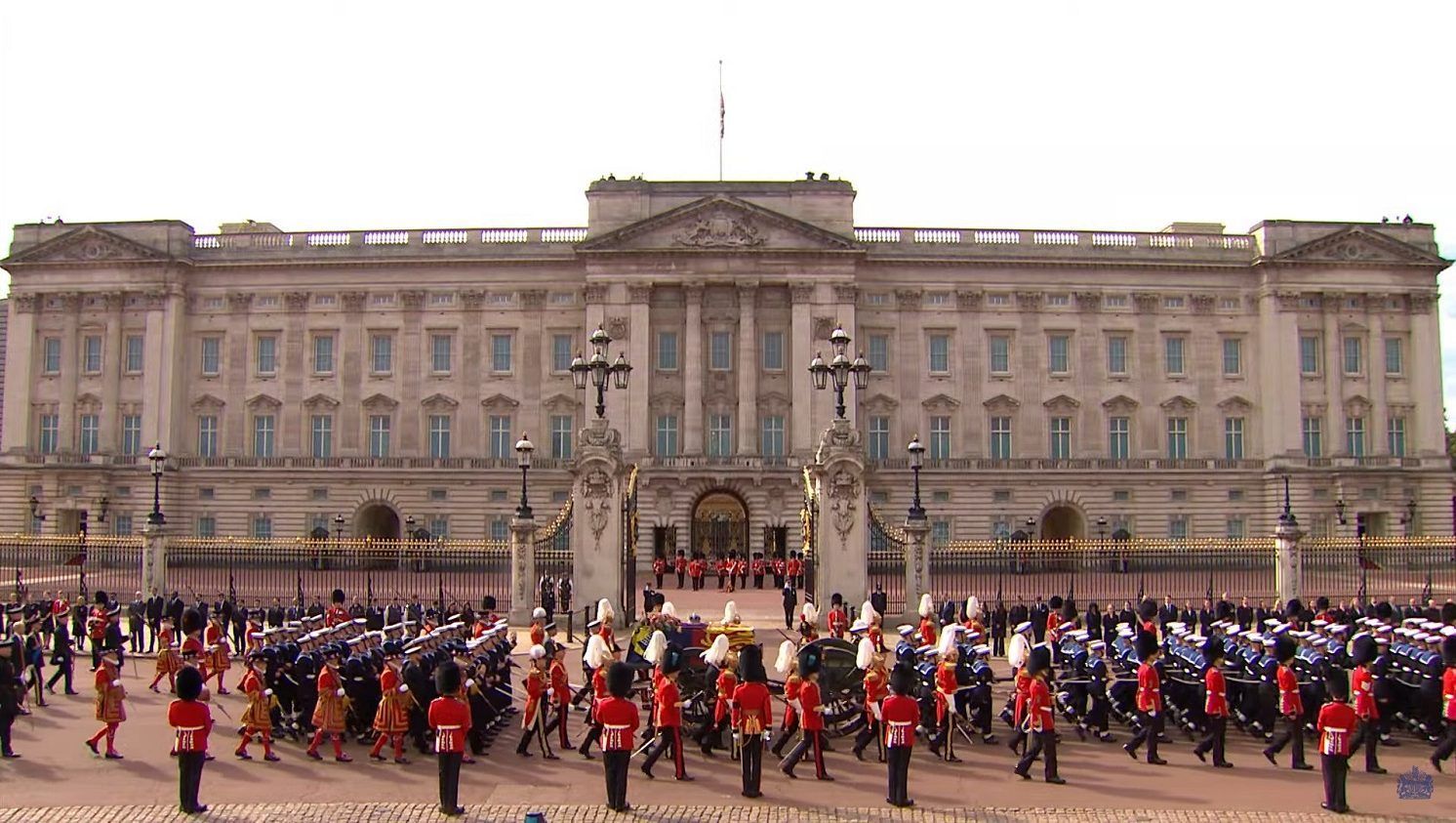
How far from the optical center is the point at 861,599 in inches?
1143

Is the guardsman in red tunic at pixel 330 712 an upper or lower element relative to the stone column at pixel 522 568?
lower

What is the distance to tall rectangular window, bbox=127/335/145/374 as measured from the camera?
59.2 m

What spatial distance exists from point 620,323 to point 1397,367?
119 ft

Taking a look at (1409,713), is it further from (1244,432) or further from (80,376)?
(80,376)

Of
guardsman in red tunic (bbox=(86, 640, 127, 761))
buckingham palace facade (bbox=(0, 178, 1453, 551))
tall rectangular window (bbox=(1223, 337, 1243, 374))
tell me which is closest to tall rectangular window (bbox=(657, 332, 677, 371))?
buckingham palace facade (bbox=(0, 178, 1453, 551))

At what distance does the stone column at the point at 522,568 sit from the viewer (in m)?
29.4

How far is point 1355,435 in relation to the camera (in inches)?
2312

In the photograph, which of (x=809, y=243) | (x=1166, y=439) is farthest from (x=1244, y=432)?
(x=809, y=243)

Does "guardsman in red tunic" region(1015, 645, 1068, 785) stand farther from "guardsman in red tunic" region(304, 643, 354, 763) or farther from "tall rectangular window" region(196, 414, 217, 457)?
"tall rectangular window" region(196, 414, 217, 457)

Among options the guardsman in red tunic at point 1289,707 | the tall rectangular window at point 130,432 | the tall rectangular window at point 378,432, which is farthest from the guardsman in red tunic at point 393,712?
the tall rectangular window at point 130,432

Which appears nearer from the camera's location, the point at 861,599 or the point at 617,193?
the point at 861,599

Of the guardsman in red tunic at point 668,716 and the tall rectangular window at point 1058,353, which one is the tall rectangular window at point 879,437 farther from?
the guardsman in red tunic at point 668,716

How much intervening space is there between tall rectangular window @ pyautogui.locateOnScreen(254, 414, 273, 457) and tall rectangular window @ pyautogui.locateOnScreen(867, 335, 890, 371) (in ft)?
92.2

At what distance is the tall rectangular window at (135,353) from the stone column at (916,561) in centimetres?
4350
